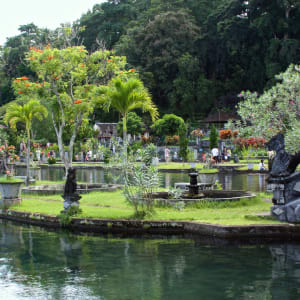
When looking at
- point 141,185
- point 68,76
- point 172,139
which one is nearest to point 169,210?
point 141,185

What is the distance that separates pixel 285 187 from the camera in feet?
42.9

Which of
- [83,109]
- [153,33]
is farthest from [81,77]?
[153,33]

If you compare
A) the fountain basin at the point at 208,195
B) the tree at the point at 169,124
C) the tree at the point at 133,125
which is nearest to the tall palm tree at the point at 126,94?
the fountain basin at the point at 208,195

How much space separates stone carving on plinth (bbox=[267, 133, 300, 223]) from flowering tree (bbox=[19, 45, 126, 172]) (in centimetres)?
1030

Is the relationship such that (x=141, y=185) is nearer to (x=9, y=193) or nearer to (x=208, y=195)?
(x=208, y=195)

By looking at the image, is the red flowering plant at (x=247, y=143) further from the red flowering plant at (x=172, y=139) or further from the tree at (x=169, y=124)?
the red flowering plant at (x=172, y=139)

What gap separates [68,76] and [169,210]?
9.78m

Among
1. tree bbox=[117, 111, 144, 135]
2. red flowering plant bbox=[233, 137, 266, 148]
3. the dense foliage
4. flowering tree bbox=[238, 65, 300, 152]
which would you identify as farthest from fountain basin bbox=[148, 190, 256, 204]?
tree bbox=[117, 111, 144, 135]

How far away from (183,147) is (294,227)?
3157cm

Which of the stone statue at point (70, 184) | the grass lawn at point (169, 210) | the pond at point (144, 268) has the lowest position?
the pond at point (144, 268)

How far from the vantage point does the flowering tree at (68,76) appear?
21.0 m

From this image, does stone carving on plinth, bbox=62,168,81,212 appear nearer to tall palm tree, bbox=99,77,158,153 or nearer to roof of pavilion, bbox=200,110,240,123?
tall palm tree, bbox=99,77,158,153

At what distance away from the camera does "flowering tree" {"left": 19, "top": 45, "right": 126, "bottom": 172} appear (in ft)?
68.9

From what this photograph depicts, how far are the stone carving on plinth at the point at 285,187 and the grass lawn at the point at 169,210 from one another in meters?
0.39
